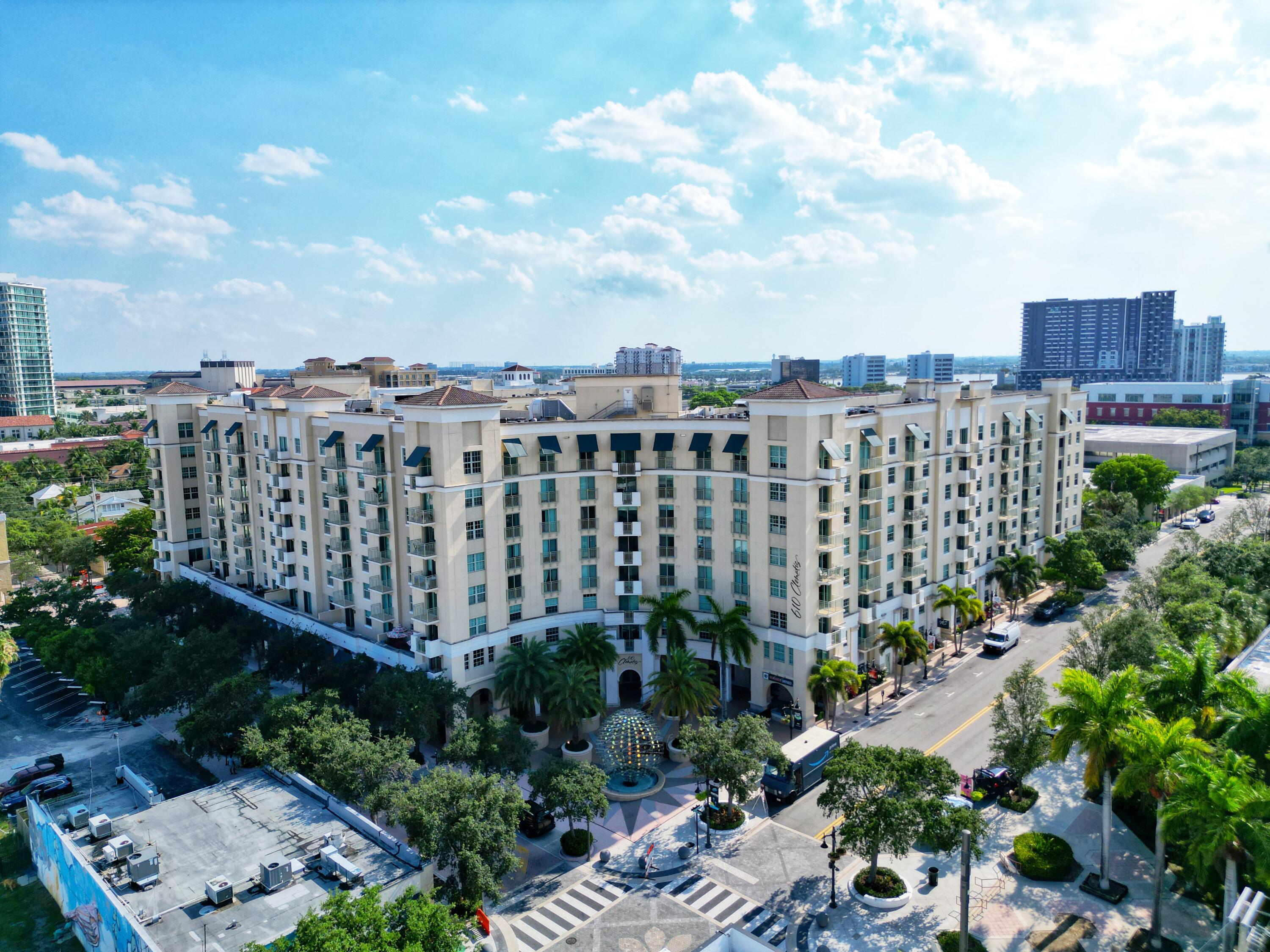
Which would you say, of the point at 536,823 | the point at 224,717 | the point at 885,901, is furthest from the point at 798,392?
the point at 224,717

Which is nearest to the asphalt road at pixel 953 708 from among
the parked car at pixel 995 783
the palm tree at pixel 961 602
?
the parked car at pixel 995 783

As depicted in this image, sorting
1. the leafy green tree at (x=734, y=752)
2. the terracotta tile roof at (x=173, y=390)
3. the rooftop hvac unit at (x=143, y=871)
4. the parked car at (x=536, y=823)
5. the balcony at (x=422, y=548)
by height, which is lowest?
the parked car at (x=536, y=823)

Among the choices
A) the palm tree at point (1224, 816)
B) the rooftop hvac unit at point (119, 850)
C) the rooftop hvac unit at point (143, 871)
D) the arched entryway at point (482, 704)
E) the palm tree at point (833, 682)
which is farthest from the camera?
the arched entryway at point (482, 704)

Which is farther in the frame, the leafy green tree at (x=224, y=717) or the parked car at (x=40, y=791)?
the parked car at (x=40, y=791)

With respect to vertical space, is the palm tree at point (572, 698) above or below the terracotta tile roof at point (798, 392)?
below

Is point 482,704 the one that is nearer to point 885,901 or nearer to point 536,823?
point 536,823

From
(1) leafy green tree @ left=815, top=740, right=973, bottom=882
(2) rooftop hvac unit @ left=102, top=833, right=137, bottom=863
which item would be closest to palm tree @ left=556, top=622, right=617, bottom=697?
(1) leafy green tree @ left=815, top=740, right=973, bottom=882

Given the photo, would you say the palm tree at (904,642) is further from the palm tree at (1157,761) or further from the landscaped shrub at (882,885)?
the palm tree at (1157,761)
